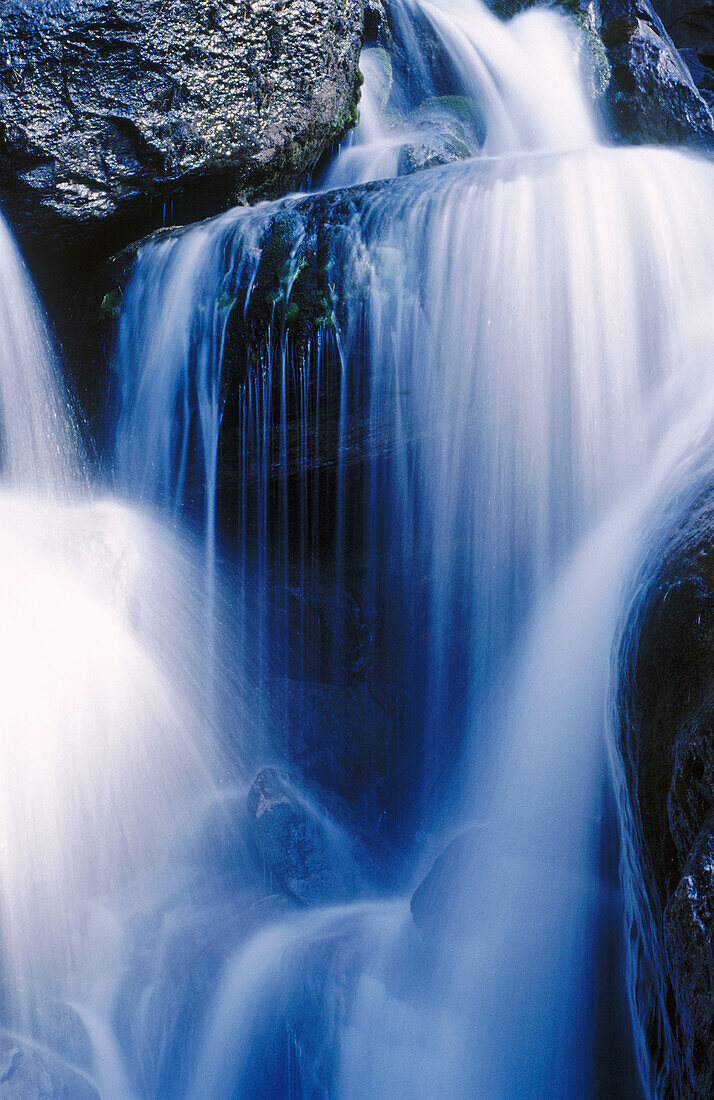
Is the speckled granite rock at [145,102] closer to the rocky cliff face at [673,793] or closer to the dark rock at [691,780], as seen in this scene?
the rocky cliff face at [673,793]

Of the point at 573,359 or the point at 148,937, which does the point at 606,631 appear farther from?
the point at 148,937

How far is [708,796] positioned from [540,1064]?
1.46 m

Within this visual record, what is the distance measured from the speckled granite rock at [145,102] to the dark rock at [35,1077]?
4541 millimetres

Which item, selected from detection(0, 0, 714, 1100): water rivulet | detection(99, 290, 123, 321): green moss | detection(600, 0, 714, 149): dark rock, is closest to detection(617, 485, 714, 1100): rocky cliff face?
detection(0, 0, 714, 1100): water rivulet

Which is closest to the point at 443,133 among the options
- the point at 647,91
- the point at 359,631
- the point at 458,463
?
the point at 647,91

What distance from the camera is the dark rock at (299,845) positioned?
4125mm

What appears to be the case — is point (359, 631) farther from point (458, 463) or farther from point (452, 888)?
point (452, 888)

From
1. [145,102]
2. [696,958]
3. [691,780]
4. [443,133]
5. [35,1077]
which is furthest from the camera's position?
[443,133]

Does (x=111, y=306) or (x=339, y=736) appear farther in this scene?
(x=111, y=306)

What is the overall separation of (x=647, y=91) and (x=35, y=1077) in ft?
27.4

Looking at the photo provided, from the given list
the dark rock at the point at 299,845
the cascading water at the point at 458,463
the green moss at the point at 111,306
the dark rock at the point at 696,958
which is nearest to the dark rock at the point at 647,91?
the cascading water at the point at 458,463

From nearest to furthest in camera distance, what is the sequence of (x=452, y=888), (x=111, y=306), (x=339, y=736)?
(x=452, y=888) < (x=339, y=736) < (x=111, y=306)

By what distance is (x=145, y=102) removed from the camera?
5.36 meters

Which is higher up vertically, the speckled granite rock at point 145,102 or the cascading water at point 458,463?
the speckled granite rock at point 145,102
